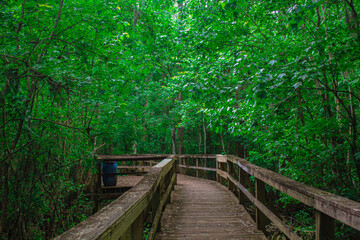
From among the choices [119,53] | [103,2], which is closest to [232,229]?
[119,53]

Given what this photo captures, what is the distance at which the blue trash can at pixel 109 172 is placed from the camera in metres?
8.45

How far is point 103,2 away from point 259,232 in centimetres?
471

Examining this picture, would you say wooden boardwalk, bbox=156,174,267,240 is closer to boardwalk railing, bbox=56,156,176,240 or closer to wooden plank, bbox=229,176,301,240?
wooden plank, bbox=229,176,301,240

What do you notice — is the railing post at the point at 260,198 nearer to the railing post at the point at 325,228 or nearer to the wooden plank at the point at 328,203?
the wooden plank at the point at 328,203

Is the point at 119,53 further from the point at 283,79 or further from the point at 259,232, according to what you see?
the point at 259,232

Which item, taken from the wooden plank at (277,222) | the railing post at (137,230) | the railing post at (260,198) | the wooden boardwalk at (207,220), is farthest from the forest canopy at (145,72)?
the railing post at (137,230)

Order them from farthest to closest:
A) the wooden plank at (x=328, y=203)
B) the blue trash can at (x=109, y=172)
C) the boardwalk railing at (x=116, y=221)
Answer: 1. the blue trash can at (x=109, y=172)
2. the wooden plank at (x=328, y=203)
3. the boardwalk railing at (x=116, y=221)

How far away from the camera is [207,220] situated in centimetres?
Result: 445

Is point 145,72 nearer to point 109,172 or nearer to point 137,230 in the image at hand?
point 137,230

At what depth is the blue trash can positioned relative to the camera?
27.7ft

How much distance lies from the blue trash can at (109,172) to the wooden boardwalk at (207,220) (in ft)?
9.88

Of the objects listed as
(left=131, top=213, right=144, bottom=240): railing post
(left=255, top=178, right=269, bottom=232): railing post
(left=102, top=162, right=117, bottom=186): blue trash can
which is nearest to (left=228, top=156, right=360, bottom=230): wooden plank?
(left=255, top=178, right=269, bottom=232): railing post

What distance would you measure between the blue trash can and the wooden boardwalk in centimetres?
301

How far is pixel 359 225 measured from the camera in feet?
4.95
